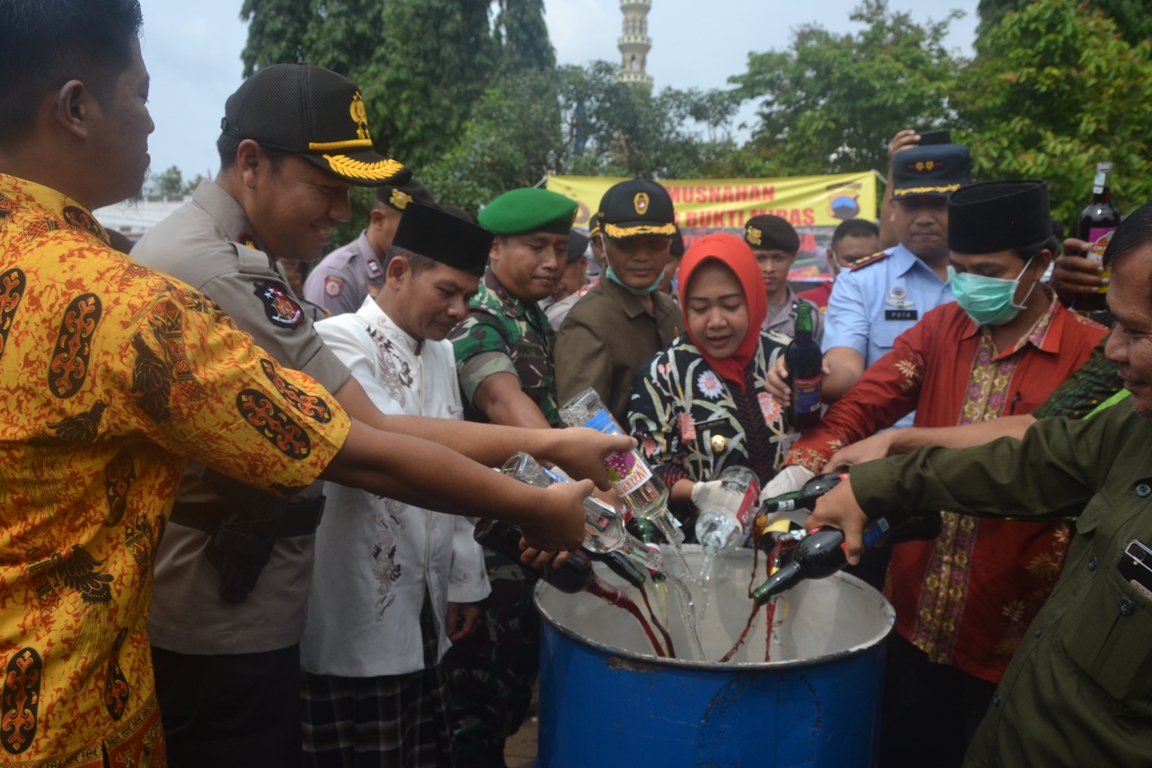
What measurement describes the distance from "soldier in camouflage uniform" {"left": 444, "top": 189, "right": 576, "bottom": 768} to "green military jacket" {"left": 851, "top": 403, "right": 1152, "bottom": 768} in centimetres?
136

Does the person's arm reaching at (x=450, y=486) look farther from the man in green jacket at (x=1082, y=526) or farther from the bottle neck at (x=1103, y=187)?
the bottle neck at (x=1103, y=187)

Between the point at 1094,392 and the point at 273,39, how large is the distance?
21.3 meters

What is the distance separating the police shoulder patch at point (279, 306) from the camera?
167 centimetres

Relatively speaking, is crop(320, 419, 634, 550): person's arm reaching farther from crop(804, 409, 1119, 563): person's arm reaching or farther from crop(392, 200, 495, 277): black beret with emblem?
crop(392, 200, 495, 277): black beret with emblem

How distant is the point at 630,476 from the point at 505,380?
2.50 feet

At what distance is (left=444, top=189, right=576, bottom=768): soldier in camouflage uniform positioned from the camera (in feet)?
9.36

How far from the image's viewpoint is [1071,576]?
161 cm

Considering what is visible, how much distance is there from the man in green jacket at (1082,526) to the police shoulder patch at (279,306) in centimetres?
130

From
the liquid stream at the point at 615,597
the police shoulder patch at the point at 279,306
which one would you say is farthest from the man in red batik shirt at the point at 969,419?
the police shoulder patch at the point at 279,306

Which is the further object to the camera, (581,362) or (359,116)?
(581,362)

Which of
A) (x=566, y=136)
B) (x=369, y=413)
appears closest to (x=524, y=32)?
(x=566, y=136)

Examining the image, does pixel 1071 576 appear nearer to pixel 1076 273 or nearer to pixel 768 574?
pixel 768 574

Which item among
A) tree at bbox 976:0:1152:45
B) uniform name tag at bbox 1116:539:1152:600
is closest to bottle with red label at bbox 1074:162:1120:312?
uniform name tag at bbox 1116:539:1152:600

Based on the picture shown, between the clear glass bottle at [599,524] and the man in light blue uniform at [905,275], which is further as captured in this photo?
the man in light blue uniform at [905,275]
